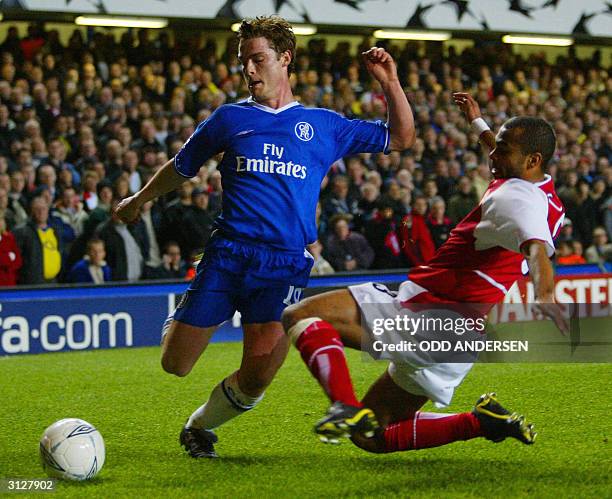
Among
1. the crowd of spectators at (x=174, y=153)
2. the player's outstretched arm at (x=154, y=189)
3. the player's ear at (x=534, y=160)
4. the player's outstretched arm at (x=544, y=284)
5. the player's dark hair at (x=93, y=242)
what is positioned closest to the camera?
the player's outstretched arm at (x=544, y=284)

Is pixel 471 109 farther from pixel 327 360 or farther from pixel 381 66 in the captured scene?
pixel 327 360

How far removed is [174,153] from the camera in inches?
476

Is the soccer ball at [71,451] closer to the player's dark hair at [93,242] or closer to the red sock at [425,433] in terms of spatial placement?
the red sock at [425,433]

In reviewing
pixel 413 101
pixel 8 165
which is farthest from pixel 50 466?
pixel 413 101

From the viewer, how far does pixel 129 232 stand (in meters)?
11.0

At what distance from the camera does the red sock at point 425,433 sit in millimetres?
4754

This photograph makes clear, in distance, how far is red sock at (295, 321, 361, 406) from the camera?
3960 millimetres

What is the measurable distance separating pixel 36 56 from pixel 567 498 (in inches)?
433

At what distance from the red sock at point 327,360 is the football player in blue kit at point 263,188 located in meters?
0.75

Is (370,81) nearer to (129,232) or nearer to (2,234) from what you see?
(129,232)

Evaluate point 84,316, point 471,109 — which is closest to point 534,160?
point 471,109

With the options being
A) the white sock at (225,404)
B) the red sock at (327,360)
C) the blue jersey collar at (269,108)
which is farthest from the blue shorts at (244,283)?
the red sock at (327,360)

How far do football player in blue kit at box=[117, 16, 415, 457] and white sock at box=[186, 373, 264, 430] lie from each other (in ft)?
0.26

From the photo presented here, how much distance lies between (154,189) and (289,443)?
163 centimetres
